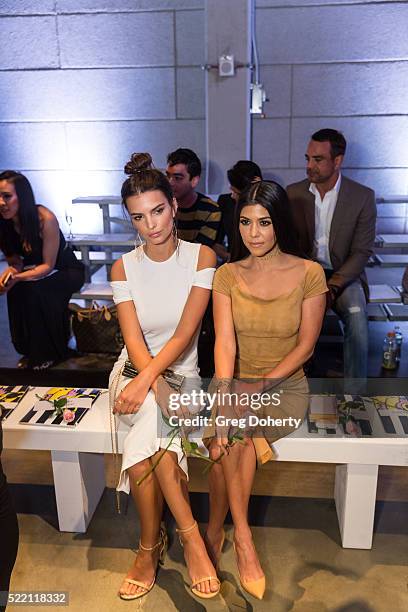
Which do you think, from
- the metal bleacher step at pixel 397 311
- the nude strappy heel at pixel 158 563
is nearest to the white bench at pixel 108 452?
the nude strappy heel at pixel 158 563

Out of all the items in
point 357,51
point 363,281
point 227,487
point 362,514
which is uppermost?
point 357,51

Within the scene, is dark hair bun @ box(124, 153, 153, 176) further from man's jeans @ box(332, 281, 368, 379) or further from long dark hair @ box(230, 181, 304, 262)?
man's jeans @ box(332, 281, 368, 379)

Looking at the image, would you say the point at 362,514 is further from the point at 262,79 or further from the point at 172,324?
the point at 262,79

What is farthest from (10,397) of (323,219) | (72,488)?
(323,219)

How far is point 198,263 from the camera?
2.35 metres

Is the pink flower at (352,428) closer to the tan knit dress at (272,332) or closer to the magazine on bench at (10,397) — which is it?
the tan knit dress at (272,332)

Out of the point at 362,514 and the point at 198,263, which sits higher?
the point at 198,263

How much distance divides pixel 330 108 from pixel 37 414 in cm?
362

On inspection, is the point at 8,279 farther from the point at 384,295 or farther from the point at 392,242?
the point at 392,242

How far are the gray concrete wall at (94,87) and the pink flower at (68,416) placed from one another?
3.25 meters

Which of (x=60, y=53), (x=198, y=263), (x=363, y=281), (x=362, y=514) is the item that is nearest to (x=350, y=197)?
(x=363, y=281)

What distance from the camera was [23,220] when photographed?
11.3 feet

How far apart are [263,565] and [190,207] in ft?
6.37

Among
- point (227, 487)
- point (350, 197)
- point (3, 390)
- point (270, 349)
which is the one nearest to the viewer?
point (227, 487)
